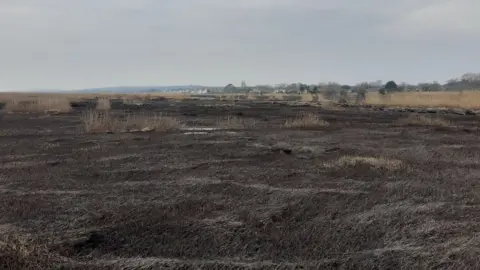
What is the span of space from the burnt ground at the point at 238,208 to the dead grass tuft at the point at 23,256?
0.06 feet

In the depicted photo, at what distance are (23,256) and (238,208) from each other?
383cm

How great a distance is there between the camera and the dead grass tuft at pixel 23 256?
5680mm

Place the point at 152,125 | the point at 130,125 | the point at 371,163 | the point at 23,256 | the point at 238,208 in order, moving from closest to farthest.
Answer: the point at 23,256 < the point at 238,208 < the point at 371,163 < the point at 152,125 < the point at 130,125

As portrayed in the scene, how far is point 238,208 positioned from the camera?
8.80 m

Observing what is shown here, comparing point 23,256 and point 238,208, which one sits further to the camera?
point 238,208

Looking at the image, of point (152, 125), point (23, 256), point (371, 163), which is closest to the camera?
point (23, 256)

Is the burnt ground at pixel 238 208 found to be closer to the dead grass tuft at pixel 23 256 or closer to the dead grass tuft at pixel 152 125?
the dead grass tuft at pixel 23 256

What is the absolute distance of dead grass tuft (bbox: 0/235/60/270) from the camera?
568cm

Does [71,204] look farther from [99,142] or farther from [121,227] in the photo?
[99,142]

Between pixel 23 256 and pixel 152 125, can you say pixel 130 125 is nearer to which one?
pixel 152 125

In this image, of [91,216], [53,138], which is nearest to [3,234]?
[91,216]

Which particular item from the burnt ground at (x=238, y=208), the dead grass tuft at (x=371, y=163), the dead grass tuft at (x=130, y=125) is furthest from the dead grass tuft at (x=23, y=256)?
the dead grass tuft at (x=130, y=125)

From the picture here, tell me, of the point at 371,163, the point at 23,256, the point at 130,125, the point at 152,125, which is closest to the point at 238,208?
the point at 23,256

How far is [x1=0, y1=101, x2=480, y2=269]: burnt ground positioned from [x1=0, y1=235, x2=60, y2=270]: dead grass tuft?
0.06 ft
